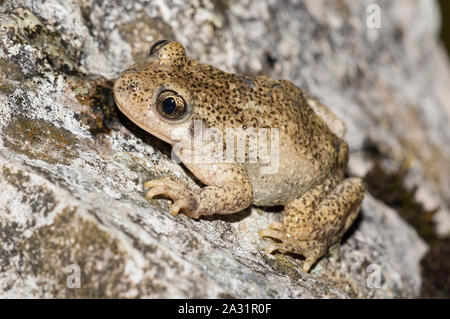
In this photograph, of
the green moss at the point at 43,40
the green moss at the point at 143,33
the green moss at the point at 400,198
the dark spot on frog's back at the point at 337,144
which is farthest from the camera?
the green moss at the point at 400,198

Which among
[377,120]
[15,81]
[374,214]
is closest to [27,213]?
[15,81]

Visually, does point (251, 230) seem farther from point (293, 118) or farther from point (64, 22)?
point (64, 22)

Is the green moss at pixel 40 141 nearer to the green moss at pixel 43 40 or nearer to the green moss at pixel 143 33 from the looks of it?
the green moss at pixel 43 40

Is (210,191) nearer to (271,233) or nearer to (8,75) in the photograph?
(271,233)

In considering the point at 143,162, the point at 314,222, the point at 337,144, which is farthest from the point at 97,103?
the point at 337,144

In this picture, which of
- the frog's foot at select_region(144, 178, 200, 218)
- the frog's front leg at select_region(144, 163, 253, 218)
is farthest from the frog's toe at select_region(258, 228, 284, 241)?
the frog's foot at select_region(144, 178, 200, 218)

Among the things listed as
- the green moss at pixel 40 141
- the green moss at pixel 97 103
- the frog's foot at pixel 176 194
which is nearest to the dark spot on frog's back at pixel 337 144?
the frog's foot at pixel 176 194
